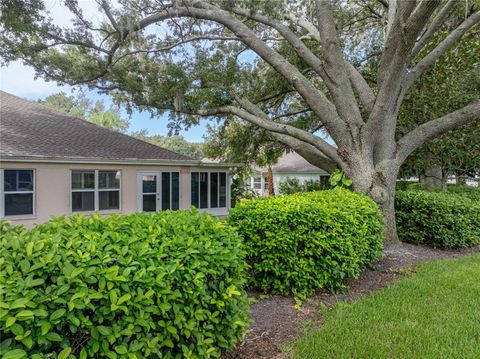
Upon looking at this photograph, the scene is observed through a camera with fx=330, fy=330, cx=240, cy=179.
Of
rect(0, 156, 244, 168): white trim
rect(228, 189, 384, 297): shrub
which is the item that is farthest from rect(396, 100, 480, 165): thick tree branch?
rect(0, 156, 244, 168): white trim

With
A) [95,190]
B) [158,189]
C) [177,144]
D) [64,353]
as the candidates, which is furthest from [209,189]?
[177,144]

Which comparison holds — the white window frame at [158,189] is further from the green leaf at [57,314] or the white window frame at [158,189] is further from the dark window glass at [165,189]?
the green leaf at [57,314]

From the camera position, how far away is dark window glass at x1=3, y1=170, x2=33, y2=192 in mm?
9953

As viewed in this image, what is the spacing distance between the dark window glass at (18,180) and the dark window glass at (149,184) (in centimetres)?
395

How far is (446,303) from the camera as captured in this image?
168 inches

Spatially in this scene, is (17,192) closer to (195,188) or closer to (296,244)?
(195,188)

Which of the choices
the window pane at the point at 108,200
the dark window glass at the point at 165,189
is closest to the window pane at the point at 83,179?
the window pane at the point at 108,200

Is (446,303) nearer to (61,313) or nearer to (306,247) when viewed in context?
(306,247)

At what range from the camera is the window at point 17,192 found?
9.91 m

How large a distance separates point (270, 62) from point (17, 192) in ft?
27.8

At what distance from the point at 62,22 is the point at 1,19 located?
1.43 m

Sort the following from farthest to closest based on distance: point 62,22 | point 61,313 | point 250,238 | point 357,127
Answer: point 62,22
point 357,127
point 250,238
point 61,313

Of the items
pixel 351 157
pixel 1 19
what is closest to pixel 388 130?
pixel 351 157

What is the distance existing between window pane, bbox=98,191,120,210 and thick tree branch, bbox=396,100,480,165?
966 cm
